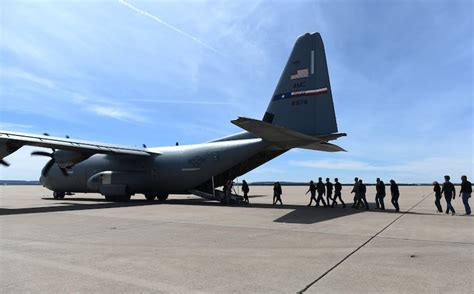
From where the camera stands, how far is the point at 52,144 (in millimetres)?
19000

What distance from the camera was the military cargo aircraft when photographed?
1761cm

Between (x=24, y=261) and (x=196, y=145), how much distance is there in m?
16.5

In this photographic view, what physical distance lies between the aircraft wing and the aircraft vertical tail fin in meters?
9.57

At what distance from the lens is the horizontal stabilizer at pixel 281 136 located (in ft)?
46.9

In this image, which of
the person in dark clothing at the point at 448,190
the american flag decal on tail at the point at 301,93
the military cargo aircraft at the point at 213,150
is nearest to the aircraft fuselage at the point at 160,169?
the military cargo aircraft at the point at 213,150

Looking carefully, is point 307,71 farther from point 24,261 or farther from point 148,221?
point 24,261

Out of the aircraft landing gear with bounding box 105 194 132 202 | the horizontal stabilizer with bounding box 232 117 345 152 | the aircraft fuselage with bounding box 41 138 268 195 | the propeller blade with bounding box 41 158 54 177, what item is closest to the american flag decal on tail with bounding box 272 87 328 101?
the horizontal stabilizer with bounding box 232 117 345 152

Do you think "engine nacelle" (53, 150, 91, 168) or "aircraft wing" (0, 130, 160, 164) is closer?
"aircraft wing" (0, 130, 160, 164)

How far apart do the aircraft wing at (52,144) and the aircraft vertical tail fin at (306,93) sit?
377 inches

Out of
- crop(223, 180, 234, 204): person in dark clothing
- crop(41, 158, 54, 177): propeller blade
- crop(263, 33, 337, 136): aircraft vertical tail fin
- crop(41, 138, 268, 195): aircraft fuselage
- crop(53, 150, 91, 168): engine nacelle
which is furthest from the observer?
crop(41, 158, 54, 177): propeller blade

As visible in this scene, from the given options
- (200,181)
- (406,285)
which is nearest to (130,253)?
(406,285)

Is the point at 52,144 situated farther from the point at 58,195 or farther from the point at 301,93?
the point at 301,93

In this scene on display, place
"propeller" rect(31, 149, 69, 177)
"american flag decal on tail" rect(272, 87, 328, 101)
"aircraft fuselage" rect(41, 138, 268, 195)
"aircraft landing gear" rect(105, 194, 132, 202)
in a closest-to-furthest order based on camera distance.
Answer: "american flag decal on tail" rect(272, 87, 328, 101)
"aircraft fuselage" rect(41, 138, 268, 195)
"aircraft landing gear" rect(105, 194, 132, 202)
"propeller" rect(31, 149, 69, 177)

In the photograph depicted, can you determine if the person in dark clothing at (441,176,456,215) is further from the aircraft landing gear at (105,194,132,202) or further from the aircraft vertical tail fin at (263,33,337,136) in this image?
the aircraft landing gear at (105,194,132,202)
